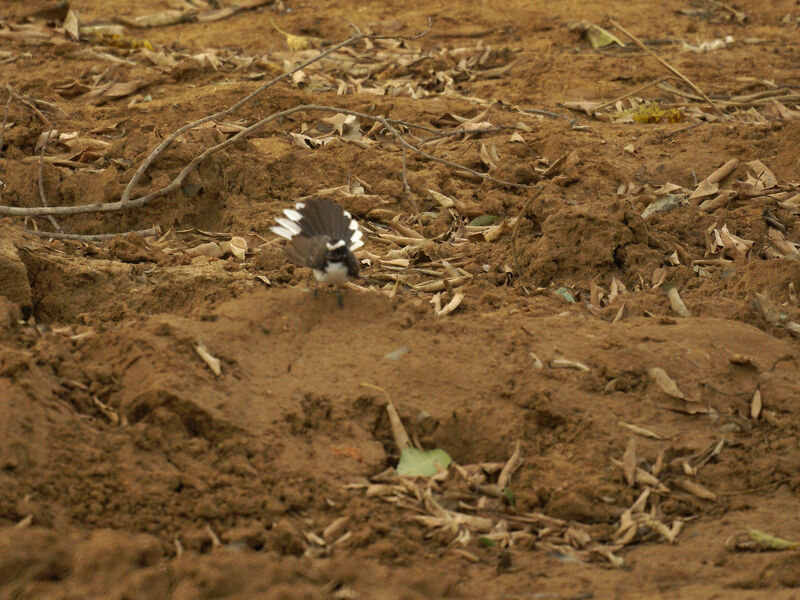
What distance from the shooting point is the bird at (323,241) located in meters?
4.71

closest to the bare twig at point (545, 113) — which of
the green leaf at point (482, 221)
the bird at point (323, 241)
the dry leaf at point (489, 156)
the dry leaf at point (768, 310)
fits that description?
the dry leaf at point (489, 156)

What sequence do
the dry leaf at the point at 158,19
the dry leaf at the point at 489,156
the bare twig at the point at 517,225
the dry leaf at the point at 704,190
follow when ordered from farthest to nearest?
1. the dry leaf at the point at 158,19
2. the dry leaf at the point at 489,156
3. the dry leaf at the point at 704,190
4. the bare twig at the point at 517,225

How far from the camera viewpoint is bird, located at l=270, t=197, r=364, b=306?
4707 mm

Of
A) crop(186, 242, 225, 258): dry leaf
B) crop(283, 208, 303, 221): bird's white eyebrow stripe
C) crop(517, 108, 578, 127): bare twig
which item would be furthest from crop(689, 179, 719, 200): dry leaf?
crop(186, 242, 225, 258): dry leaf

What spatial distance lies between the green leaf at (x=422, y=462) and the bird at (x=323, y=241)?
1.02m

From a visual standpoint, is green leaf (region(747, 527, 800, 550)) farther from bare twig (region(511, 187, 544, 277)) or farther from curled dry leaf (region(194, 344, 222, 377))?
bare twig (region(511, 187, 544, 277))

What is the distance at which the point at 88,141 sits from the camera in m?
7.04

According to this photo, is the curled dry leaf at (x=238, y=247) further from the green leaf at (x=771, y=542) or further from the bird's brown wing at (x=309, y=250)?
the green leaf at (x=771, y=542)

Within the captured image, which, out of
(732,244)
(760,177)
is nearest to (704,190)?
(760,177)

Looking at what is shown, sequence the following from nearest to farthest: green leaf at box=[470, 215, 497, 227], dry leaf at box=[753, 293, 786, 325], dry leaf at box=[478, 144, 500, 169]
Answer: dry leaf at box=[753, 293, 786, 325], green leaf at box=[470, 215, 497, 227], dry leaf at box=[478, 144, 500, 169]

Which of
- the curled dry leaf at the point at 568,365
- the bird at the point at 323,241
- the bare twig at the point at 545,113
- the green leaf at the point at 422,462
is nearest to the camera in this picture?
the green leaf at the point at 422,462

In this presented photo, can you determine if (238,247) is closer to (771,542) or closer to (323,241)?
(323,241)

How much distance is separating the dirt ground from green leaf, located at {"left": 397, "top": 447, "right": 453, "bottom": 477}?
0.05m

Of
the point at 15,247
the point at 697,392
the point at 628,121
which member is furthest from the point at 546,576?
the point at 628,121
